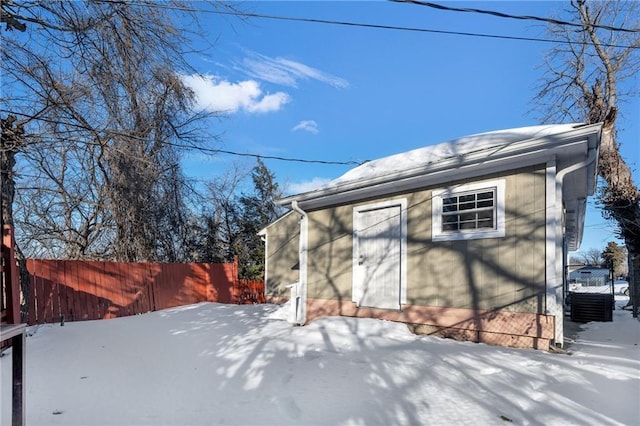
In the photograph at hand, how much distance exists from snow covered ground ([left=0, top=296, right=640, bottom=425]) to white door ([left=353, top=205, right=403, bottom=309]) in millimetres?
628

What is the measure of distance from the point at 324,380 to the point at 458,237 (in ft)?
10.1

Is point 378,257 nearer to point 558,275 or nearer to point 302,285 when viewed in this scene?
point 302,285

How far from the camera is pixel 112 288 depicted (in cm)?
915

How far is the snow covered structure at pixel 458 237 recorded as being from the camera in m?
4.90

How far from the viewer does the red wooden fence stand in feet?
25.1

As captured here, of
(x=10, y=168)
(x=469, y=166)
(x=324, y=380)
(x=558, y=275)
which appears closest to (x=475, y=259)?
(x=558, y=275)

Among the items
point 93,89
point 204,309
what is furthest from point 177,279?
point 93,89

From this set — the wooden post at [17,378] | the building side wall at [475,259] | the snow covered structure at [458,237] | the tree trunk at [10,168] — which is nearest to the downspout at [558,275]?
the snow covered structure at [458,237]

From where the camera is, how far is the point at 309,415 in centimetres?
303

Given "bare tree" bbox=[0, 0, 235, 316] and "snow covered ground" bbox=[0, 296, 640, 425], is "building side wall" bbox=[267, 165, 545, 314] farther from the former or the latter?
"bare tree" bbox=[0, 0, 235, 316]

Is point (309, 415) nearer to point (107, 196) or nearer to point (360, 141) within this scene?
point (107, 196)

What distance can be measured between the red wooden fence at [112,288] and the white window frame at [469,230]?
7.47 meters

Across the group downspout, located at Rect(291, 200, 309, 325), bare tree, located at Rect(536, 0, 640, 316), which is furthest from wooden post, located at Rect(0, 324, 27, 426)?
bare tree, located at Rect(536, 0, 640, 316)

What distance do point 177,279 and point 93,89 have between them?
19.3ft
